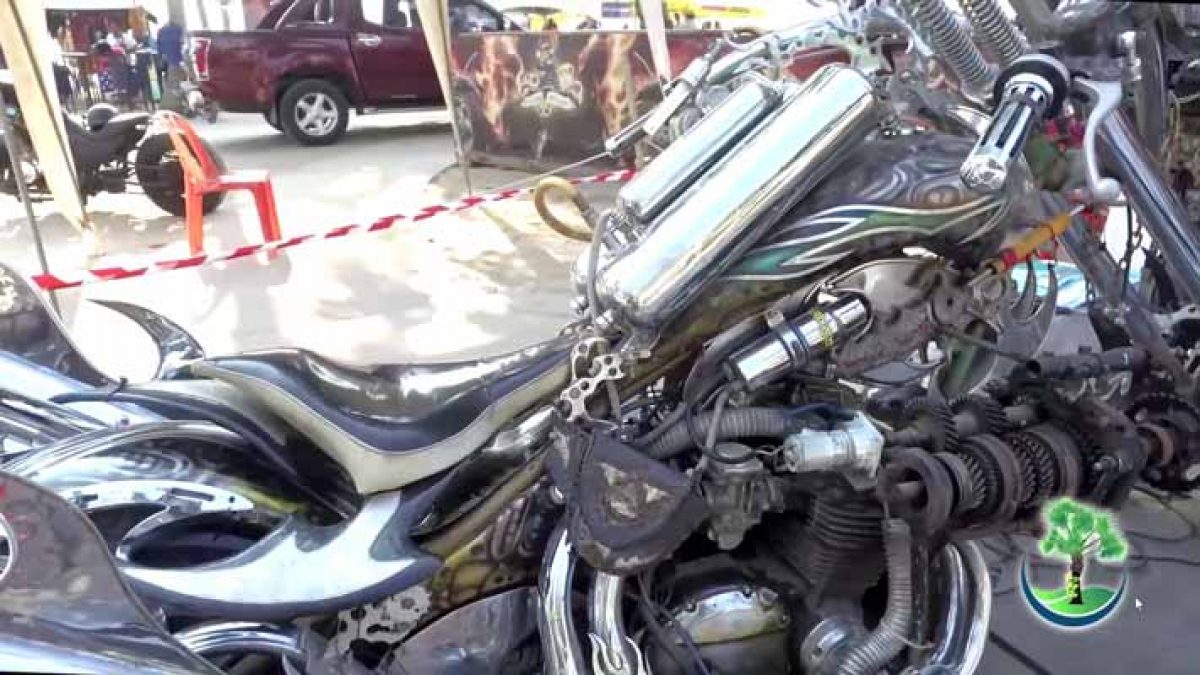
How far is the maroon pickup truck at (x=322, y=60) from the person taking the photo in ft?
40.2

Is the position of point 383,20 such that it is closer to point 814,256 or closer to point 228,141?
point 228,141

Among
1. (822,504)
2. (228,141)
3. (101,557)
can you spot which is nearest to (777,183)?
(822,504)

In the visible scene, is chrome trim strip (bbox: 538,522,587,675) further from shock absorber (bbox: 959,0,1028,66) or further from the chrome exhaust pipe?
shock absorber (bbox: 959,0,1028,66)

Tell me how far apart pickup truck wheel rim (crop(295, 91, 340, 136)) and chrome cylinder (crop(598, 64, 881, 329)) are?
1189 centimetres

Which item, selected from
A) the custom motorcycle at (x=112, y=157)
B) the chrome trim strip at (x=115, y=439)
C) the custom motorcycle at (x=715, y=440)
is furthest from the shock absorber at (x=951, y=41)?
the custom motorcycle at (x=112, y=157)

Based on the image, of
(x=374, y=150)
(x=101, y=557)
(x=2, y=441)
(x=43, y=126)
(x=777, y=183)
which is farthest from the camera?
(x=374, y=150)

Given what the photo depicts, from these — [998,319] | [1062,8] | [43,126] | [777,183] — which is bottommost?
[43,126]

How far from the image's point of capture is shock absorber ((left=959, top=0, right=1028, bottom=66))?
1.67 m

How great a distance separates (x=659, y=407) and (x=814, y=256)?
0.40m

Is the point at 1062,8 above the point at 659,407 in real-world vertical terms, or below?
above

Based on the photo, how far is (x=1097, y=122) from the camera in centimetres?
164

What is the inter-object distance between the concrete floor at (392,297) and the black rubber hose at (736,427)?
131 cm

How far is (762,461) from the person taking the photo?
171 cm

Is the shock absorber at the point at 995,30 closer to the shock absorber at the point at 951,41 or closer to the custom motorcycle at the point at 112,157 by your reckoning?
the shock absorber at the point at 951,41
